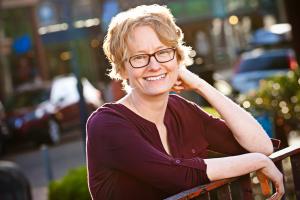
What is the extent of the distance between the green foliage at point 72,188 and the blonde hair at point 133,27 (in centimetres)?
407

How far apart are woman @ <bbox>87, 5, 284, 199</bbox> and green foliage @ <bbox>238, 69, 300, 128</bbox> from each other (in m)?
5.23

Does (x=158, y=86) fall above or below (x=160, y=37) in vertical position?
below

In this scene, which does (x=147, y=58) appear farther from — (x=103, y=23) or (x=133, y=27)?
(x=103, y=23)

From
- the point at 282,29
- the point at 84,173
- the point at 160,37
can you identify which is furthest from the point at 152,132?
the point at 282,29

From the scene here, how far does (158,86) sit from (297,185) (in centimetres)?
73

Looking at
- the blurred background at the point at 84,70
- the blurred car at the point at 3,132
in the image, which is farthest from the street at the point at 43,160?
the blurred car at the point at 3,132

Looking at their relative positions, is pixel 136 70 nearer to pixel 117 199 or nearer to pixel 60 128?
pixel 117 199

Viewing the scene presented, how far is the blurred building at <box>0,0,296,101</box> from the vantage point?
36.8 meters

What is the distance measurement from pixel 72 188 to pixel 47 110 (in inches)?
510

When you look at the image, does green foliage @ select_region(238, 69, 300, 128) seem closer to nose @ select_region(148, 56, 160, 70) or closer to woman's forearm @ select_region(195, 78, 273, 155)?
woman's forearm @ select_region(195, 78, 273, 155)

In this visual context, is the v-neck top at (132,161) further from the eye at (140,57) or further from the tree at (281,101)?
the tree at (281,101)

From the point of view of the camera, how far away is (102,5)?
3812cm

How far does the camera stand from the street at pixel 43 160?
1445cm

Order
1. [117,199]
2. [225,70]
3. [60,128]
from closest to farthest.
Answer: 1. [117,199]
2. [60,128]
3. [225,70]
